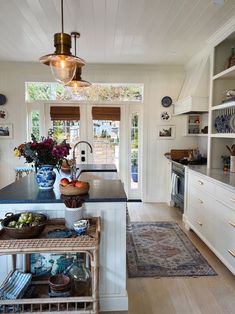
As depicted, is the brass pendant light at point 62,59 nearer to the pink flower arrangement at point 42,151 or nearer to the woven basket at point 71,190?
the pink flower arrangement at point 42,151

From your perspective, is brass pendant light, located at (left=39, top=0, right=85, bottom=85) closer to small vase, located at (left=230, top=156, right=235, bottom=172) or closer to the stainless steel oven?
small vase, located at (left=230, top=156, right=235, bottom=172)

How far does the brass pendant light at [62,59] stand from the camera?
2066mm

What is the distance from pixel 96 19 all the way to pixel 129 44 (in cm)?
98

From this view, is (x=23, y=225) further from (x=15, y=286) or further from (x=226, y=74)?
(x=226, y=74)

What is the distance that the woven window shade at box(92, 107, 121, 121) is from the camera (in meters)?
5.25

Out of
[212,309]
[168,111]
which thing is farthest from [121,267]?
[168,111]

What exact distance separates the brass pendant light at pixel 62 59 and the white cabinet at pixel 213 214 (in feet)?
6.35

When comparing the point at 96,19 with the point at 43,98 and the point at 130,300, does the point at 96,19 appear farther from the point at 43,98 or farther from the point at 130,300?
the point at 130,300

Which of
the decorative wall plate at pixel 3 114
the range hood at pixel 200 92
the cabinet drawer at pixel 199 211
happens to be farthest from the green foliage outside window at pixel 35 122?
the cabinet drawer at pixel 199 211

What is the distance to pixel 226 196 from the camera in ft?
8.72

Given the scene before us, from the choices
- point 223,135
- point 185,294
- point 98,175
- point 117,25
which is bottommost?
point 185,294

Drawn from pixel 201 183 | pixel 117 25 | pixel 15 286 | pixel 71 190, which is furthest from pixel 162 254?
pixel 117 25

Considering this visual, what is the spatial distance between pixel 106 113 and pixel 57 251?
3.98m

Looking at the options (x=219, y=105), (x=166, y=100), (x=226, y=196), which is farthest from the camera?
(x=166, y=100)
